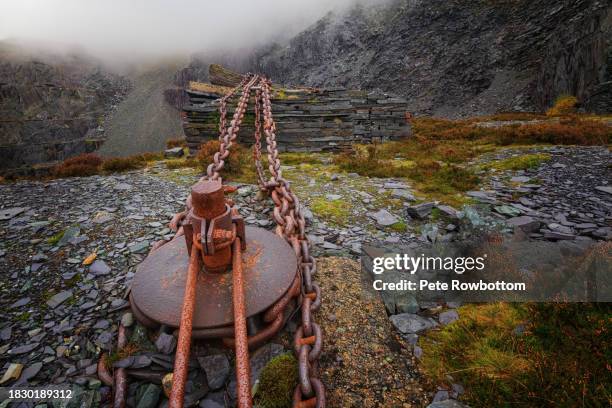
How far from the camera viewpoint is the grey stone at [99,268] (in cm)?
257

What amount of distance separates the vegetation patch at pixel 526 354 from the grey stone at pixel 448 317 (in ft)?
0.18

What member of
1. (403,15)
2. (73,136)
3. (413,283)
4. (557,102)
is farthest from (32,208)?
(73,136)

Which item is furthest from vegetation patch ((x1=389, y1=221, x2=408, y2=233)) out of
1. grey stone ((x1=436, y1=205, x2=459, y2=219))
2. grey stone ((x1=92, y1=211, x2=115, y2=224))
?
grey stone ((x1=92, y1=211, x2=115, y2=224))

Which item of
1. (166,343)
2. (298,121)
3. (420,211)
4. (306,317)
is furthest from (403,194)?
(298,121)

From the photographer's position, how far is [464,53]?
3303 cm

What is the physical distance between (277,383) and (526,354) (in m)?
1.45

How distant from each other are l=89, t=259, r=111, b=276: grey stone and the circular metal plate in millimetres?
664

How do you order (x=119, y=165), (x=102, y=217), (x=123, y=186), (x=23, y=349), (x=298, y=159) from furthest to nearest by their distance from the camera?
1. (x=298, y=159)
2. (x=119, y=165)
3. (x=123, y=186)
4. (x=102, y=217)
5. (x=23, y=349)

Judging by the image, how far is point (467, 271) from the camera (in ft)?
8.55

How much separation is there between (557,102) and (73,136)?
66541 mm

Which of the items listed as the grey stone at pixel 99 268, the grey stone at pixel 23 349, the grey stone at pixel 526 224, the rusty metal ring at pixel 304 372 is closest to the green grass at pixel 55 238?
the grey stone at pixel 99 268

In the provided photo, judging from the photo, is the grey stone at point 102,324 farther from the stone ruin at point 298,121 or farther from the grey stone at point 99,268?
the stone ruin at point 298,121

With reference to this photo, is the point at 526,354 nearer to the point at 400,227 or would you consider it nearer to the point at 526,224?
the point at 400,227

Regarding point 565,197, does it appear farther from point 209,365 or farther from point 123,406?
point 123,406
